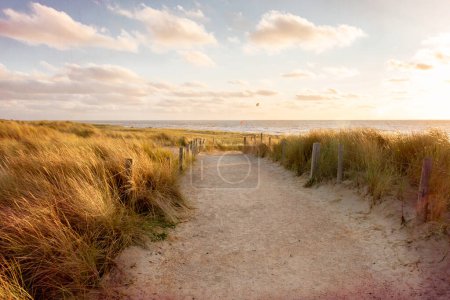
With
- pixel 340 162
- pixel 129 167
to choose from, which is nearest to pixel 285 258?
pixel 129 167

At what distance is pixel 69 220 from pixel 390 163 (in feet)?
24.4

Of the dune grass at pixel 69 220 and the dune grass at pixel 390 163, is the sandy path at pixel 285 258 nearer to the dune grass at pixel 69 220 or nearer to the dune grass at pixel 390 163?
the dune grass at pixel 69 220

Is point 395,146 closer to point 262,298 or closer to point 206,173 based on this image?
point 262,298

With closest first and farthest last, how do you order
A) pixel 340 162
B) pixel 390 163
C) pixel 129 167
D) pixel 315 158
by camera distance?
1. pixel 129 167
2. pixel 390 163
3. pixel 340 162
4. pixel 315 158

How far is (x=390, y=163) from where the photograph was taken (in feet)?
26.5

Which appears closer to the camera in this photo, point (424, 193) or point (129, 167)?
point (424, 193)

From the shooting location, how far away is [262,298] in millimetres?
4352

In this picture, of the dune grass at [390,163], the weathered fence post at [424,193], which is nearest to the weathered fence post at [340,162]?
the dune grass at [390,163]

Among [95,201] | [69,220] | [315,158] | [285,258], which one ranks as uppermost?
[315,158]

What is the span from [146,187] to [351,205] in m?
4.92

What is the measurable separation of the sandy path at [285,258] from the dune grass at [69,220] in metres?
0.42

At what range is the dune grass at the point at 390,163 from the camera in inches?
245

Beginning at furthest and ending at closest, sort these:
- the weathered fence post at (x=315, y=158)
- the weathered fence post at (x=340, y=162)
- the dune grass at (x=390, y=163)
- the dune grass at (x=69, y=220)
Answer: the weathered fence post at (x=315, y=158) → the weathered fence post at (x=340, y=162) → the dune grass at (x=390, y=163) → the dune grass at (x=69, y=220)

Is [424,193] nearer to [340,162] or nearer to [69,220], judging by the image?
[340,162]
